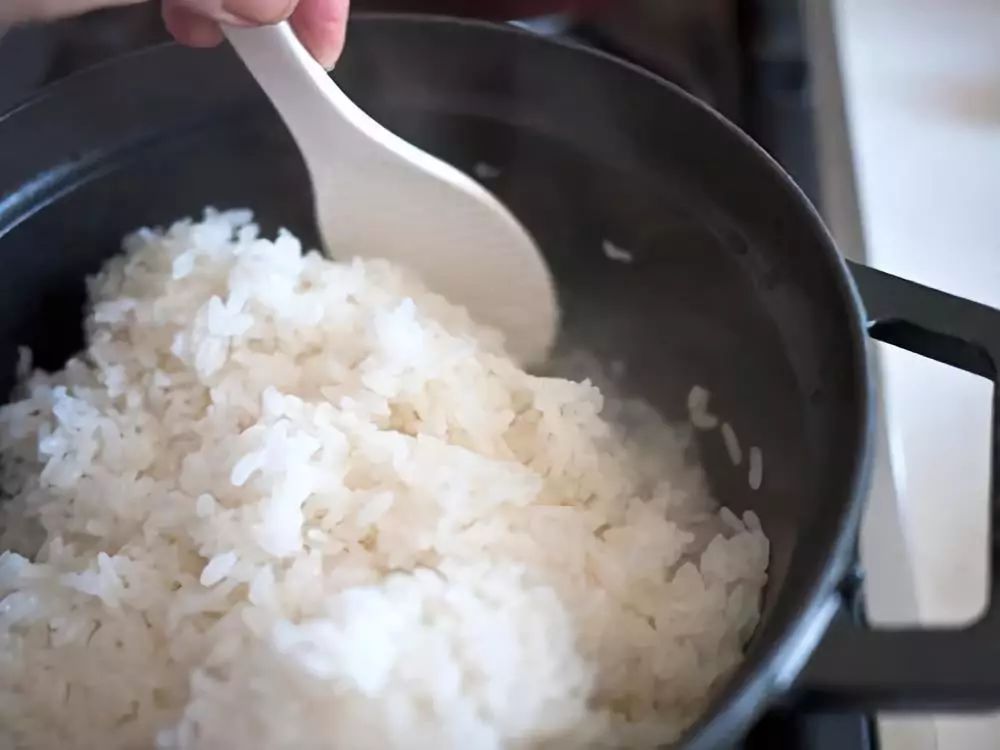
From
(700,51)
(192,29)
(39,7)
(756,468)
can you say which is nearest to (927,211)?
(700,51)

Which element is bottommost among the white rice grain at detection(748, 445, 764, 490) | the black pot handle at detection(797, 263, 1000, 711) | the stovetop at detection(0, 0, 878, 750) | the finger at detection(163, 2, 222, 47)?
the white rice grain at detection(748, 445, 764, 490)

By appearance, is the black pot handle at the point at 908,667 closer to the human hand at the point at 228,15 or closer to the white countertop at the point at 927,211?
the white countertop at the point at 927,211

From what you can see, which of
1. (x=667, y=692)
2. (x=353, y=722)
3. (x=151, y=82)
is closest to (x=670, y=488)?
(x=667, y=692)

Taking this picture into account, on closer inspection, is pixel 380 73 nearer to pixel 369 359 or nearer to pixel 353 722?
pixel 369 359

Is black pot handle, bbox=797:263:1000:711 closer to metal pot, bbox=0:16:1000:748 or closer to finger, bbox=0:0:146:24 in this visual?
metal pot, bbox=0:16:1000:748

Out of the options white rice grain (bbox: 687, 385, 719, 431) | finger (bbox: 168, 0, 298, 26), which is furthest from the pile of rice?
finger (bbox: 168, 0, 298, 26)

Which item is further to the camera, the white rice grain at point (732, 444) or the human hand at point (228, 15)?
→ the white rice grain at point (732, 444)

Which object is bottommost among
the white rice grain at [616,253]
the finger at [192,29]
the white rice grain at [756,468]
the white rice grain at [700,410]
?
the white rice grain at [700,410]

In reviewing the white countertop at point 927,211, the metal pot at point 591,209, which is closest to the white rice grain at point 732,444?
the metal pot at point 591,209
